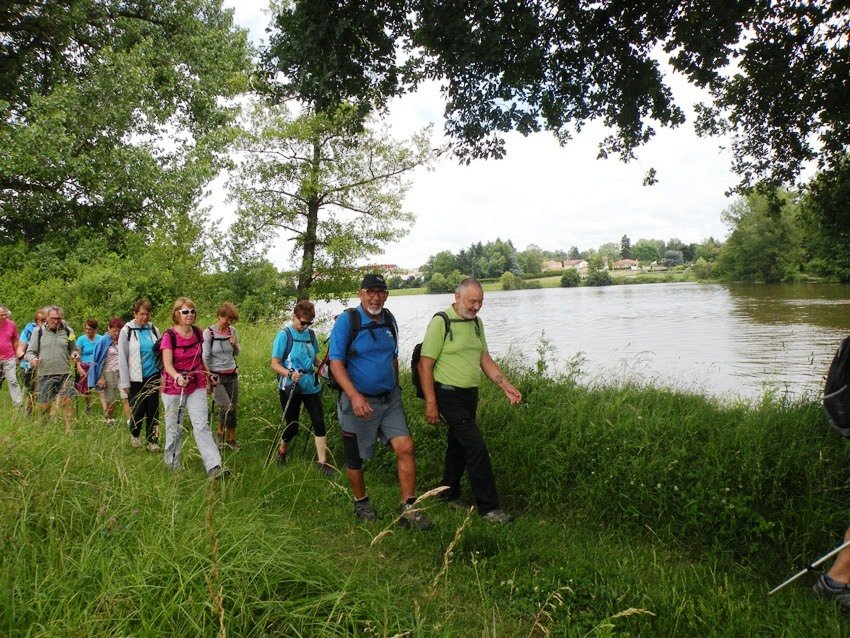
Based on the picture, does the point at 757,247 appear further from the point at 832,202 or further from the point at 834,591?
the point at 834,591

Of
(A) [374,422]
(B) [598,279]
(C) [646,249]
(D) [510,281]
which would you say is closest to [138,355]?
(A) [374,422]

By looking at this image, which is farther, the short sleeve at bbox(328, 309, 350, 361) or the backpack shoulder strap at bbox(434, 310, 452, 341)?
the backpack shoulder strap at bbox(434, 310, 452, 341)

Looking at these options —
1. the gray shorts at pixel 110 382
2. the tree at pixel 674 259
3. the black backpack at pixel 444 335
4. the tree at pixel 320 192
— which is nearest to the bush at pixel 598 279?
the tree at pixel 674 259

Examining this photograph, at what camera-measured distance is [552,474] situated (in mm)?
5465

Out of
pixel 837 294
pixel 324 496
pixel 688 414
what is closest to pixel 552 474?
pixel 688 414

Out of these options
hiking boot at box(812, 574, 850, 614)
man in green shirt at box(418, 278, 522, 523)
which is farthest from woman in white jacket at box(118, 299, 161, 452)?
hiking boot at box(812, 574, 850, 614)

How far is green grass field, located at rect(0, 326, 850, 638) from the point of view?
2.44 meters

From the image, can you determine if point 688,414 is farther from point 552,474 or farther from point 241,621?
point 241,621

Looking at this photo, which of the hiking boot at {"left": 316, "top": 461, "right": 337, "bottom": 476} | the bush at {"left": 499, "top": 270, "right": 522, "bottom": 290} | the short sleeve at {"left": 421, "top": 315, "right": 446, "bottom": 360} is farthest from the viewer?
the bush at {"left": 499, "top": 270, "right": 522, "bottom": 290}

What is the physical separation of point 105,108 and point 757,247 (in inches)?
2068

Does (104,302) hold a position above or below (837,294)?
above

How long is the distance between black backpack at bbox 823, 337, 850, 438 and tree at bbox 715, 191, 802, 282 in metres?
45.9

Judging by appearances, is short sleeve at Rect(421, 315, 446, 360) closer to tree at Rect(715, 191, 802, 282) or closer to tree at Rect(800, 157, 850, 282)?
tree at Rect(800, 157, 850, 282)

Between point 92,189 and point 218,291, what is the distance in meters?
5.62
